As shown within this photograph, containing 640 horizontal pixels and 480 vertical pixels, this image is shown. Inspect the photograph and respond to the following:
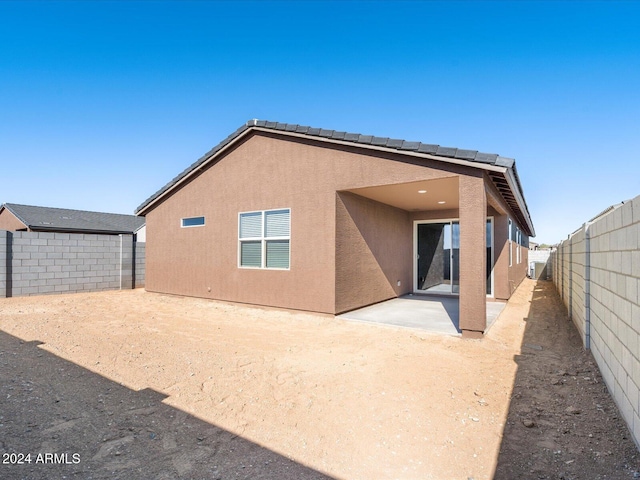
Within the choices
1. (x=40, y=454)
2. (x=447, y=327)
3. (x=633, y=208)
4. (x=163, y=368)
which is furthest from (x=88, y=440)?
(x=447, y=327)

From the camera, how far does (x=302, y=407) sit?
9.83 feet

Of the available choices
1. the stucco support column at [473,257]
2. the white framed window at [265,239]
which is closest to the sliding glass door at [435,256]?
the stucco support column at [473,257]

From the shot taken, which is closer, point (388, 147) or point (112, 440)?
point (112, 440)

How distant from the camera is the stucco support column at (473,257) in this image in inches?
211

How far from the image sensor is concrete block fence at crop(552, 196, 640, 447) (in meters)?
2.42

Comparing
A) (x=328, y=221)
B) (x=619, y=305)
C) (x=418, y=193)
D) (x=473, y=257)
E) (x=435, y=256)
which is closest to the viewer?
(x=619, y=305)

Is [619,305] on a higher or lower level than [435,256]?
lower

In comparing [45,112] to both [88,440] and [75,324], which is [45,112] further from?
[88,440]

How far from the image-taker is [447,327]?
6.02m

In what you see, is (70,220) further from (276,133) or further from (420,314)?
(420,314)

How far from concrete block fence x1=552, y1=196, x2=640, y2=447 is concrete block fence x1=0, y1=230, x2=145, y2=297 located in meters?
13.0

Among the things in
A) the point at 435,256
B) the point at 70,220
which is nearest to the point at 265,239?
the point at 435,256

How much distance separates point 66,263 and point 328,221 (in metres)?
9.37

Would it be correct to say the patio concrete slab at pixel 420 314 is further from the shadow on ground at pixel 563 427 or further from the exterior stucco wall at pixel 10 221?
the exterior stucco wall at pixel 10 221
